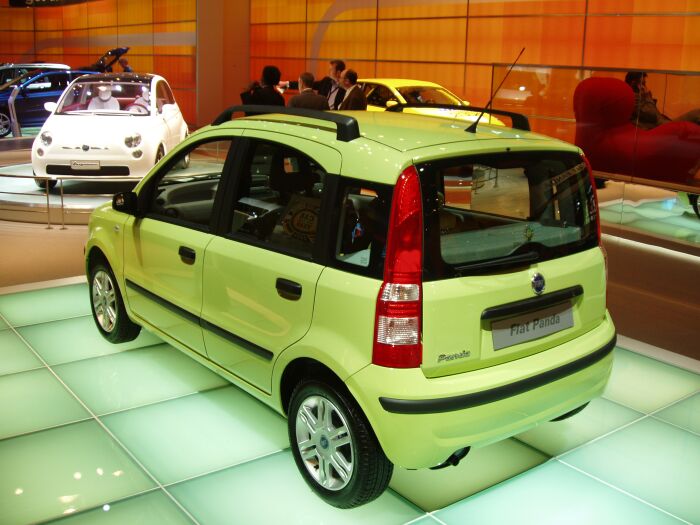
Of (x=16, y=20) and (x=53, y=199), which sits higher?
(x=16, y=20)

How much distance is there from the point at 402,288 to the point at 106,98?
921 centimetres

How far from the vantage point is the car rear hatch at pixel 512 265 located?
2885mm

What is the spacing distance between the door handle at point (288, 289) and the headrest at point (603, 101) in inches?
281

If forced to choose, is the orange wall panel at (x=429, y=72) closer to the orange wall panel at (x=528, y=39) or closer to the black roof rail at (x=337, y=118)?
the orange wall panel at (x=528, y=39)

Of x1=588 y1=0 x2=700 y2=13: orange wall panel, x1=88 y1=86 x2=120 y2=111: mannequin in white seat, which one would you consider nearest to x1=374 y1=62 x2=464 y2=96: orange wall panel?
x1=588 y1=0 x2=700 y2=13: orange wall panel

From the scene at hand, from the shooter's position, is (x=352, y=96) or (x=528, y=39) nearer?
(x=352, y=96)

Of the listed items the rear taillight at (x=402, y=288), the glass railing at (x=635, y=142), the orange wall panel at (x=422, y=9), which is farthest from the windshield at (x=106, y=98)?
the rear taillight at (x=402, y=288)

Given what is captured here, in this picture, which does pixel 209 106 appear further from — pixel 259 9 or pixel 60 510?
pixel 60 510

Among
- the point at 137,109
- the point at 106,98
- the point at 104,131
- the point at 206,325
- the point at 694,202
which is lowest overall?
the point at 206,325

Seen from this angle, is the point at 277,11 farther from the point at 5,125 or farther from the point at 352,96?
the point at 352,96

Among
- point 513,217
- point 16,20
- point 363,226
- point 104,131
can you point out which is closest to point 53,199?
point 104,131

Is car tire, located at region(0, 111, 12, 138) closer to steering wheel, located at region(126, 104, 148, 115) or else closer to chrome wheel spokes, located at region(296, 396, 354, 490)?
steering wheel, located at region(126, 104, 148, 115)

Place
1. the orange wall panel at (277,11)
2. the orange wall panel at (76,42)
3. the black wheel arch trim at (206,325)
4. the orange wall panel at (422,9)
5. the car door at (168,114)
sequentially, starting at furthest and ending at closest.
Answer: the orange wall panel at (76,42)
the orange wall panel at (277,11)
the orange wall panel at (422,9)
the car door at (168,114)
the black wheel arch trim at (206,325)

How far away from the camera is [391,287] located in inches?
112
